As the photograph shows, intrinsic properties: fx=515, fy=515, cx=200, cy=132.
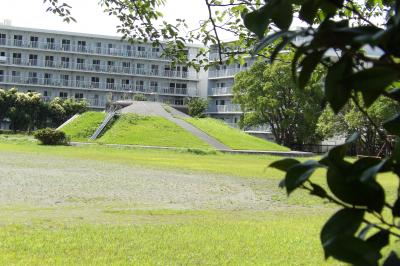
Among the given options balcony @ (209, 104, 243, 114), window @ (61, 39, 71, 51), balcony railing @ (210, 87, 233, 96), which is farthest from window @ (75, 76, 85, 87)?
balcony @ (209, 104, 243, 114)

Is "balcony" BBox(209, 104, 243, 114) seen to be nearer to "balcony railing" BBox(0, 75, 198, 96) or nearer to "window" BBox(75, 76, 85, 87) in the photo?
"balcony railing" BBox(0, 75, 198, 96)

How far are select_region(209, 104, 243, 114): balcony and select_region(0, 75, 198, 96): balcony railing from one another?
2.80 metres

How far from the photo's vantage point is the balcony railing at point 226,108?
53.4 m

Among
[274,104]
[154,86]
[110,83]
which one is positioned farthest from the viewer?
[154,86]

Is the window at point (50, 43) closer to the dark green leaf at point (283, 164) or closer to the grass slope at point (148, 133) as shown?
the grass slope at point (148, 133)

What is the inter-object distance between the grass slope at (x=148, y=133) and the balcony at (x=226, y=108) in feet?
58.9

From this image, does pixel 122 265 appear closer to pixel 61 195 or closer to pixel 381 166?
pixel 381 166

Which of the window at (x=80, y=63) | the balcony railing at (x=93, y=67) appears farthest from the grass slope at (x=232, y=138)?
the window at (x=80, y=63)

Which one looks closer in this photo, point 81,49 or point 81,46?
point 81,49

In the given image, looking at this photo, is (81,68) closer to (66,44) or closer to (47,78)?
(66,44)

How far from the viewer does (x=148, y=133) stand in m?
33.1

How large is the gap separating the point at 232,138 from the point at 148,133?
5632 mm

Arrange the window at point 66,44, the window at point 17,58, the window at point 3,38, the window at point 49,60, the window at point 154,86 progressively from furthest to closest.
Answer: the window at point 154,86 < the window at point 66,44 < the window at point 49,60 < the window at point 17,58 < the window at point 3,38

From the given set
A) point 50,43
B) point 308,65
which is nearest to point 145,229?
point 308,65
